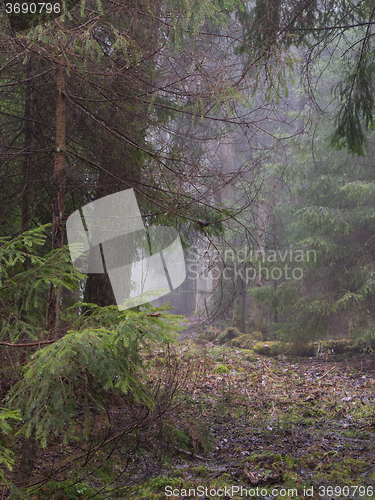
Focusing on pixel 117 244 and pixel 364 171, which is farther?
Result: pixel 364 171

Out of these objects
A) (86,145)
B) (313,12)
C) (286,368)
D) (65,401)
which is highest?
(313,12)

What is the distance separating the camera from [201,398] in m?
7.05

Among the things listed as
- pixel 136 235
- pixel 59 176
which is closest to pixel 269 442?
pixel 136 235

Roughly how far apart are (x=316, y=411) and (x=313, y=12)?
6.39 m

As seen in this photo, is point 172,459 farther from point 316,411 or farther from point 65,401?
point 316,411

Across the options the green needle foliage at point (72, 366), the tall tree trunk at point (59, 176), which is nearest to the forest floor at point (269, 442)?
the green needle foliage at point (72, 366)

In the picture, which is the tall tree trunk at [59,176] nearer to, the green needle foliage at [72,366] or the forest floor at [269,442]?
the green needle foliage at [72,366]

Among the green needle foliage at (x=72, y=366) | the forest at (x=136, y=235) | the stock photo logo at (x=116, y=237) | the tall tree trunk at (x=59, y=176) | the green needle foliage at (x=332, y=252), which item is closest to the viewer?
the green needle foliage at (x=72, y=366)

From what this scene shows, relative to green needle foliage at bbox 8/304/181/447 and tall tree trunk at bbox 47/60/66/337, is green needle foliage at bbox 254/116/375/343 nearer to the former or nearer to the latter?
tall tree trunk at bbox 47/60/66/337

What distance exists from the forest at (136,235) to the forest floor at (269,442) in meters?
0.03

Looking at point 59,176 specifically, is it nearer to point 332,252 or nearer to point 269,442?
point 269,442

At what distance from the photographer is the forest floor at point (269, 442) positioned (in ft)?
12.7

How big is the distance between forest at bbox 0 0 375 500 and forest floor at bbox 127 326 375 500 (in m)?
0.03

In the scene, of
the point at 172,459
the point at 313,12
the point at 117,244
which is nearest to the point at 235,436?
the point at 172,459
